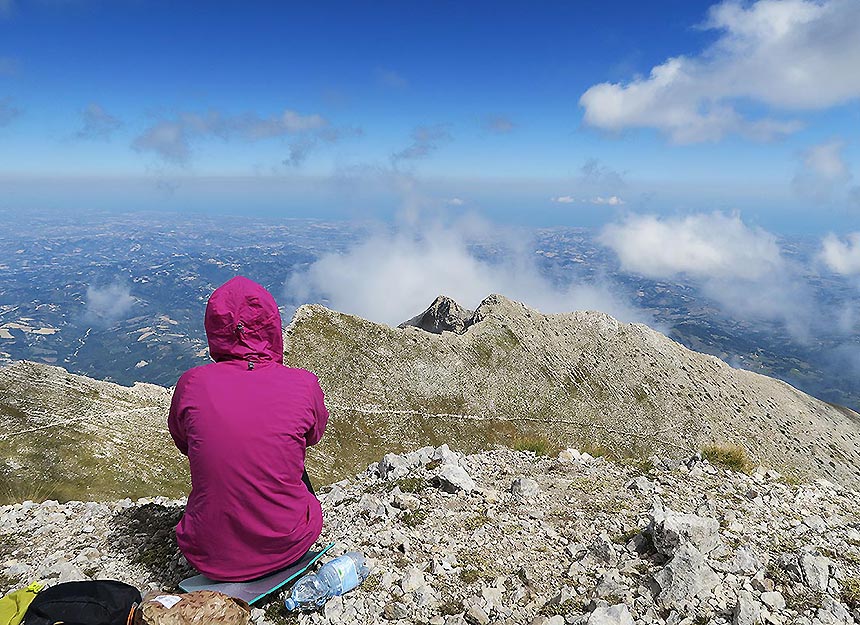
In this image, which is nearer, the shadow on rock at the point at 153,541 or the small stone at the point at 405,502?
the shadow on rock at the point at 153,541

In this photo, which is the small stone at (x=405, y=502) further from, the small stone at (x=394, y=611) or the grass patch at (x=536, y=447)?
the grass patch at (x=536, y=447)

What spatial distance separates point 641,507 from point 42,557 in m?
10.7

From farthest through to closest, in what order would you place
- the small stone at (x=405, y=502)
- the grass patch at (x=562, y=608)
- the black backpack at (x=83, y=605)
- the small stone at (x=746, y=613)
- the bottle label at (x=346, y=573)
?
the small stone at (x=405, y=502), the bottle label at (x=346, y=573), the grass patch at (x=562, y=608), the small stone at (x=746, y=613), the black backpack at (x=83, y=605)

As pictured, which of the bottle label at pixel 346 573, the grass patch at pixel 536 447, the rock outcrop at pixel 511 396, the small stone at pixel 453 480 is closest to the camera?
the bottle label at pixel 346 573

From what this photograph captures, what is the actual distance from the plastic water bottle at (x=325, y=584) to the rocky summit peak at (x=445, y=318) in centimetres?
8240

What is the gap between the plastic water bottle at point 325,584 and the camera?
19.3 feet

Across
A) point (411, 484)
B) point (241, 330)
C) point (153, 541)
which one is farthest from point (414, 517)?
point (241, 330)

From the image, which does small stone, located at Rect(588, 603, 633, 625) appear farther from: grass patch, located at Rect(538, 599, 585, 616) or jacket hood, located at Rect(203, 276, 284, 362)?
jacket hood, located at Rect(203, 276, 284, 362)

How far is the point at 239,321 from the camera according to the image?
6000 millimetres

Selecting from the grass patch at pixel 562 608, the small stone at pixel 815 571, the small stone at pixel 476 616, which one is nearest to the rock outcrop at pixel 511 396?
the small stone at pixel 476 616

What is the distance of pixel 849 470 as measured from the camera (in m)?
58.9

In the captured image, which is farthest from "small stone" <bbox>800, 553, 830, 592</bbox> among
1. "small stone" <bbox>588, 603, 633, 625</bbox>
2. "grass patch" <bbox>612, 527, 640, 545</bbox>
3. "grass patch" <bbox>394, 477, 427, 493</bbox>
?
"grass patch" <bbox>394, 477, 427, 493</bbox>

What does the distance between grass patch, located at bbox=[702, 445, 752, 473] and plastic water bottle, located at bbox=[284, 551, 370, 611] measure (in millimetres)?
10349

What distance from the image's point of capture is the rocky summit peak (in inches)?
3585
